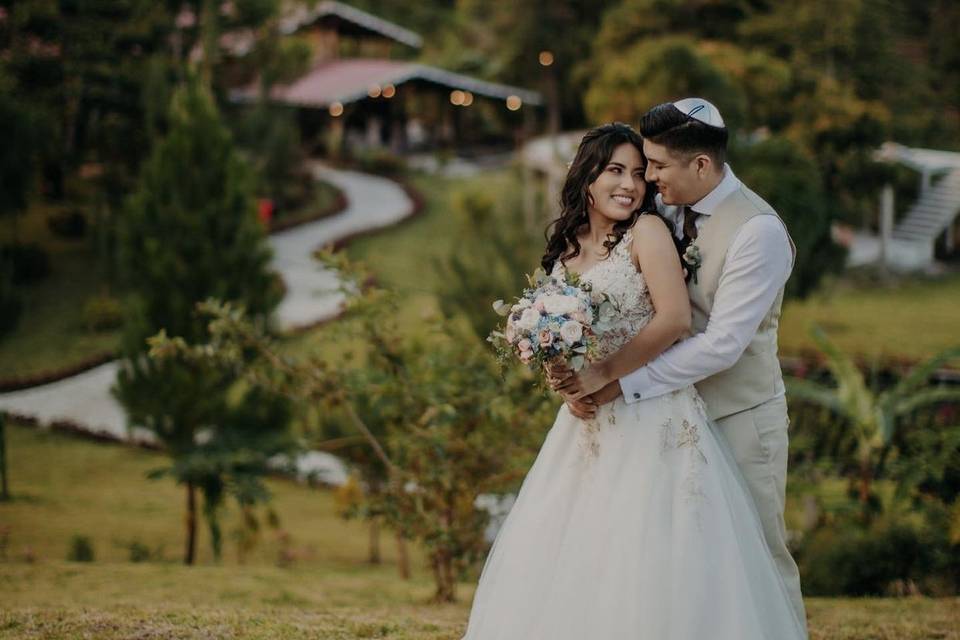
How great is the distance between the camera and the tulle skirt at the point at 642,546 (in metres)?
3.32

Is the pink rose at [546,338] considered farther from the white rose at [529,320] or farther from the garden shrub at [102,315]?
the garden shrub at [102,315]

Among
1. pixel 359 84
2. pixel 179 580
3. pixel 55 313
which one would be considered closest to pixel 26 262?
pixel 55 313

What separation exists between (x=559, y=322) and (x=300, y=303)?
16984 mm

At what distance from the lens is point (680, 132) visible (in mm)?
3340

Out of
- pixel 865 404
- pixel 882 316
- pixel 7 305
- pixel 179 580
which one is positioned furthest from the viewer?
pixel 882 316

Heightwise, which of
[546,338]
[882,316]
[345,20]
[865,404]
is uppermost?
[345,20]

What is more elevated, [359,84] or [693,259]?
[359,84]

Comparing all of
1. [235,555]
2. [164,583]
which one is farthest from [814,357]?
[164,583]

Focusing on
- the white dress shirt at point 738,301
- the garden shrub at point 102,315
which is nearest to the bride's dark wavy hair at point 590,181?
the white dress shirt at point 738,301

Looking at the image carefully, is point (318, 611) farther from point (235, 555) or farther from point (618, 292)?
point (235, 555)

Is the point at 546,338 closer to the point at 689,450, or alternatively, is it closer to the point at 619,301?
the point at 619,301

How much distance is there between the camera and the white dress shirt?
10.9ft

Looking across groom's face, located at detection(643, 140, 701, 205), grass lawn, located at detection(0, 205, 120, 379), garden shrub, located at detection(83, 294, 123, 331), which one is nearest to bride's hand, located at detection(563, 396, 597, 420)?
groom's face, located at detection(643, 140, 701, 205)

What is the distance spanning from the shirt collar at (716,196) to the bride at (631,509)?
0.12 m
